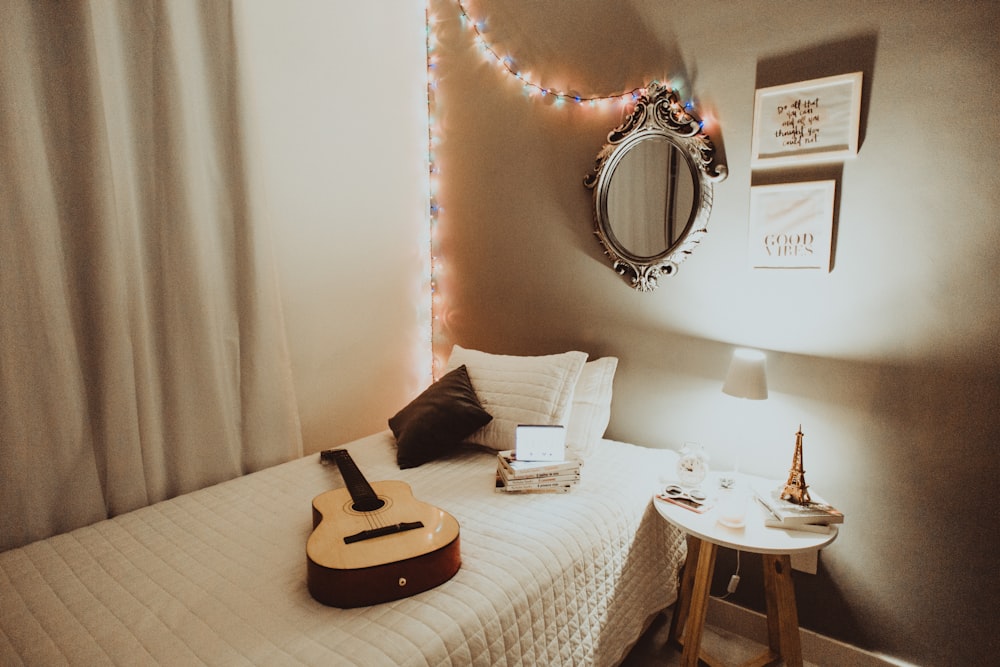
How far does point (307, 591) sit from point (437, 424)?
0.87m

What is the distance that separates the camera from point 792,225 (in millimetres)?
1820

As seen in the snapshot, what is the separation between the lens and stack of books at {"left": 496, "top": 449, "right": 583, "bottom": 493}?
71.1 inches

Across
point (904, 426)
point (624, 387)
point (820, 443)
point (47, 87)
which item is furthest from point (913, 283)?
point (47, 87)

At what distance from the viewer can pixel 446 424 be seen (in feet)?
6.92

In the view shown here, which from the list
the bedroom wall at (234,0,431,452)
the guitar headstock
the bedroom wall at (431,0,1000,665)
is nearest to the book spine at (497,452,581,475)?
the bedroom wall at (431,0,1000,665)

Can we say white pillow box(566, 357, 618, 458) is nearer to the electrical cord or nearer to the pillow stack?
the pillow stack

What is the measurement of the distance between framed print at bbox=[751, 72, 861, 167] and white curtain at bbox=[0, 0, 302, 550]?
1849 millimetres

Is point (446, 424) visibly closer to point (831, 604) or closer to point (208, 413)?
point (208, 413)

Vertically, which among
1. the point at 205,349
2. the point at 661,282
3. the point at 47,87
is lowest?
the point at 205,349

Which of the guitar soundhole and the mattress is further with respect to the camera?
the guitar soundhole

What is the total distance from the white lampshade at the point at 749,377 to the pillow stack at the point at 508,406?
57cm

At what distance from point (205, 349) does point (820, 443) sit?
2.15 meters

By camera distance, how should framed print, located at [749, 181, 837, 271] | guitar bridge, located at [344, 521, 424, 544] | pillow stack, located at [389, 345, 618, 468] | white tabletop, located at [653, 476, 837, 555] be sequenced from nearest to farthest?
guitar bridge, located at [344, 521, 424, 544], white tabletop, located at [653, 476, 837, 555], framed print, located at [749, 181, 837, 271], pillow stack, located at [389, 345, 618, 468]

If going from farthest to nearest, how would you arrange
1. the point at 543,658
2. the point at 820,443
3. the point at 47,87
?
the point at 820,443
the point at 47,87
the point at 543,658
